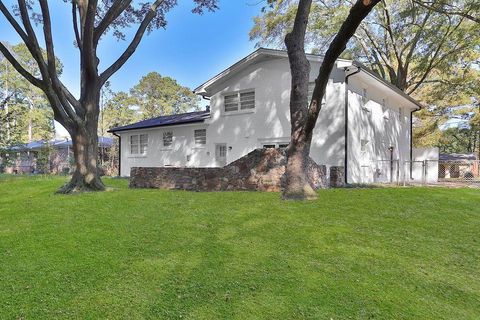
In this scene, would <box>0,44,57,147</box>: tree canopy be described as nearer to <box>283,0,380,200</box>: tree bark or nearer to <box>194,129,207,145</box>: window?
<box>194,129,207,145</box>: window

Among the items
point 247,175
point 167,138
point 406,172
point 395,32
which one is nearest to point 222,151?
point 167,138

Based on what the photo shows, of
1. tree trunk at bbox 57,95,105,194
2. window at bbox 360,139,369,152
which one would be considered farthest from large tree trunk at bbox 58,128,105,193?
window at bbox 360,139,369,152

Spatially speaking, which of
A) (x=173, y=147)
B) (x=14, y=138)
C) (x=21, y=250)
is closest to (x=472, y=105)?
(x=173, y=147)

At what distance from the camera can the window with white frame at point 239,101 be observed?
15.8m

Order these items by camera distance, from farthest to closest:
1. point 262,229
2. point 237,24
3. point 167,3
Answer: point 237,24 < point 167,3 < point 262,229

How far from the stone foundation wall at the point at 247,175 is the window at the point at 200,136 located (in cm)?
631

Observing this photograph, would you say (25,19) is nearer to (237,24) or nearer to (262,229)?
(262,229)

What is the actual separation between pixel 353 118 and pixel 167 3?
9.77 metres

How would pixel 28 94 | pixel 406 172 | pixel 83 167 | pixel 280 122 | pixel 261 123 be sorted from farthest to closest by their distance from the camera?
1. pixel 28 94
2. pixel 406 172
3. pixel 261 123
4. pixel 280 122
5. pixel 83 167

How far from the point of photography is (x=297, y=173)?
8289mm

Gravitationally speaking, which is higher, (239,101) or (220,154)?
(239,101)

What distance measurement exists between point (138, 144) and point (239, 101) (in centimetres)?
866

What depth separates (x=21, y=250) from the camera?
483 cm

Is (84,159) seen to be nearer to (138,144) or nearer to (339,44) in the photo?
(339,44)
